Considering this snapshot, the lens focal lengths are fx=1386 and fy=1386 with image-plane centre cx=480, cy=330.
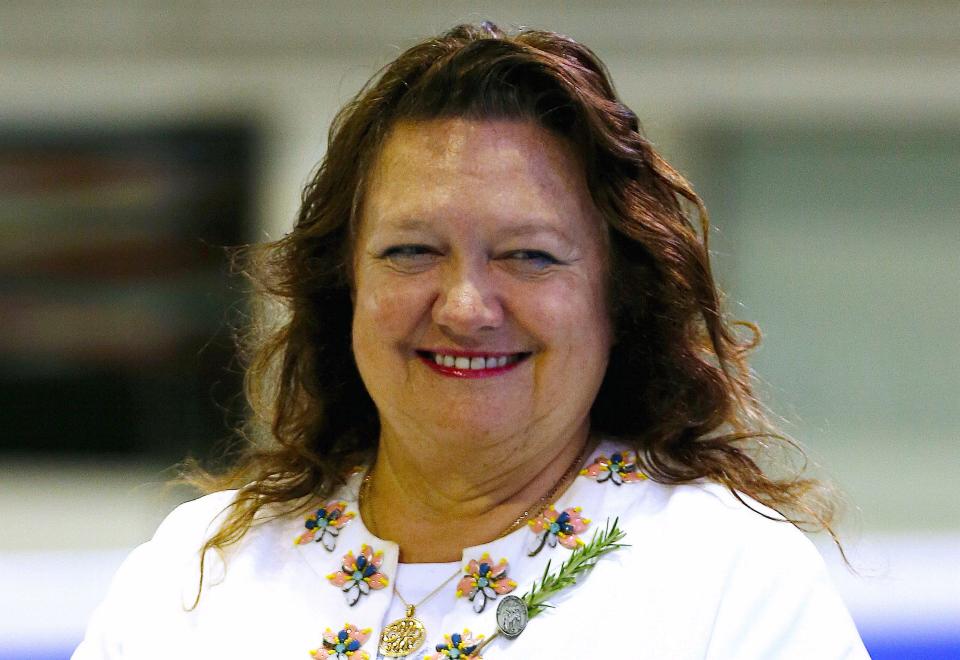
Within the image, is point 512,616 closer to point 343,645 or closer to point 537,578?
point 537,578

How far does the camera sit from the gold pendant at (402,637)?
70.7 inches

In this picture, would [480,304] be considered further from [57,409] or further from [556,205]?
[57,409]

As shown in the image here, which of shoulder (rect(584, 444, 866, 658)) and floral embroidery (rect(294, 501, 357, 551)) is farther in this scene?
floral embroidery (rect(294, 501, 357, 551))

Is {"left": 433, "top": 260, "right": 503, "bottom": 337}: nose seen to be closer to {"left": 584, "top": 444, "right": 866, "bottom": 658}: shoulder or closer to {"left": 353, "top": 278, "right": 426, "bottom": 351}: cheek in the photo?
{"left": 353, "top": 278, "right": 426, "bottom": 351}: cheek

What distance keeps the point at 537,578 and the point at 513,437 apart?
0.19 metres

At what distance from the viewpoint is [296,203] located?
5.10 m

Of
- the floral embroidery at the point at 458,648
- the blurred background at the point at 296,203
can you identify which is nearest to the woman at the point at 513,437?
the floral embroidery at the point at 458,648

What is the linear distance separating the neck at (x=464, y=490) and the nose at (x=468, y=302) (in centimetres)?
19

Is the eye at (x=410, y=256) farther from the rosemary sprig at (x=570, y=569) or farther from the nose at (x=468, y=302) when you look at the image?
the rosemary sprig at (x=570, y=569)

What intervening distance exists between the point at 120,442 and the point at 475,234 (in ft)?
12.6

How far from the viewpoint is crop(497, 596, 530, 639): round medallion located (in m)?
1.75

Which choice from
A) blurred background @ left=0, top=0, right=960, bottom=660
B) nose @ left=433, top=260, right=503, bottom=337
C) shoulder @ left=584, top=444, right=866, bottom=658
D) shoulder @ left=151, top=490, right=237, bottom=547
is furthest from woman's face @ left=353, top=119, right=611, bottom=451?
blurred background @ left=0, top=0, right=960, bottom=660

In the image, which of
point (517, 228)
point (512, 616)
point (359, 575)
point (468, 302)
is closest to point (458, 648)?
point (512, 616)

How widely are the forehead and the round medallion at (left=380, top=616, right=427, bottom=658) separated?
53 cm
